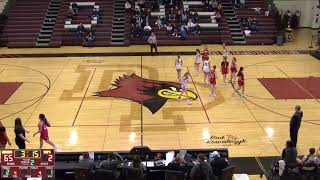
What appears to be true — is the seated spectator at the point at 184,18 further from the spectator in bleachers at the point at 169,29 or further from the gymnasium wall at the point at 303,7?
the gymnasium wall at the point at 303,7

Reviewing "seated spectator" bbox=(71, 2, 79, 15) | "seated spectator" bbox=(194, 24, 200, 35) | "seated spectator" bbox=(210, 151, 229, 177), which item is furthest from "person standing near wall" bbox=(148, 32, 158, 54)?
"seated spectator" bbox=(210, 151, 229, 177)

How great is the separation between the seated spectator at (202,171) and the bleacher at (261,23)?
22.6m

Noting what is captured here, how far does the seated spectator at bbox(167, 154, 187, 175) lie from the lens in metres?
10.4

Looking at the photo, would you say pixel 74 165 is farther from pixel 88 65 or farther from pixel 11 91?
pixel 88 65

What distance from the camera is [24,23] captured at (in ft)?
106

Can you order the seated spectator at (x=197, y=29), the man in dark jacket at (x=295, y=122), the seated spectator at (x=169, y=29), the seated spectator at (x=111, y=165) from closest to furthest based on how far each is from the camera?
the seated spectator at (x=111, y=165) → the man in dark jacket at (x=295, y=122) → the seated spectator at (x=169, y=29) → the seated spectator at (x=197, y=29)

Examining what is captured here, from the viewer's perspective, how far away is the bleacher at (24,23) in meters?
31.1

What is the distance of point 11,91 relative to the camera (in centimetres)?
2038

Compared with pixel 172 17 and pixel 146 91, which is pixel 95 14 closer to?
pixel 172 17

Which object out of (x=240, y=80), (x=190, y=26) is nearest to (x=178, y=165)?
(x=240, y=80)

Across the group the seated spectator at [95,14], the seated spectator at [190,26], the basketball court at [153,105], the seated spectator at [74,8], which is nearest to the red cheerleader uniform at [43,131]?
the basketball court at [153,105]

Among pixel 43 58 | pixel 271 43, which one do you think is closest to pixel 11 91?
pixel 43 58

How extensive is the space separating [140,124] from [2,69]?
1188cm
